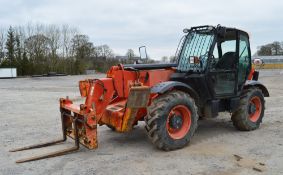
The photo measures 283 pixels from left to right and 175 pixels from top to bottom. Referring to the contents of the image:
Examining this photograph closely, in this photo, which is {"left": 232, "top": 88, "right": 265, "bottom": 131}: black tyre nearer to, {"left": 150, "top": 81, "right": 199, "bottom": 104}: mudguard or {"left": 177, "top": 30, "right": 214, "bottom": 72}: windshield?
{"left": 150, "top": 81, "right": 199, "bottom": 104}: mudguard

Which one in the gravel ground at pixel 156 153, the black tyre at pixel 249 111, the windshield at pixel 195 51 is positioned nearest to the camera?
A: the gravel ground at pixel 156 153

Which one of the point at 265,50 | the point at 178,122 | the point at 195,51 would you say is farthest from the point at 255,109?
the point at 265,50

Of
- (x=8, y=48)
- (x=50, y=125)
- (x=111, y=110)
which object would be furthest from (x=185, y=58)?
(x=8, y=48)

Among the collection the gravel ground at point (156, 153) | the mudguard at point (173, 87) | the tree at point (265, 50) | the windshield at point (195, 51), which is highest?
the tree at point (265, 50)

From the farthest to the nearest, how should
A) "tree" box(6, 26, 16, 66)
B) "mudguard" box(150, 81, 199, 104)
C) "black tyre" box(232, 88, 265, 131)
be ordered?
"tree" box(6, 26, 16, 66)
"black tyre" box(232, 88, 265, 131)
"mudguard" box(150, 81, 199, 104)

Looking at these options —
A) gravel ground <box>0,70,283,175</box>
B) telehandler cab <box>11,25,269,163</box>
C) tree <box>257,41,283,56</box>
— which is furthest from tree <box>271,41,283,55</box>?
telehandler cab <box>11,25,269,163</box>

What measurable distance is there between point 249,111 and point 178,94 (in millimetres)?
2438

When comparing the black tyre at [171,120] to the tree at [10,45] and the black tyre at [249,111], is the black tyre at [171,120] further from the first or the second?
the tree at [10,45]

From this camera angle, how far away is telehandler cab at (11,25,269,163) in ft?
22.8

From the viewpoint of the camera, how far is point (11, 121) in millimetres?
11047

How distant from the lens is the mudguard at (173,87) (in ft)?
23.2

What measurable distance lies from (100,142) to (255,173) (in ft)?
11.0

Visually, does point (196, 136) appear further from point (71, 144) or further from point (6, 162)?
point (6, 162)


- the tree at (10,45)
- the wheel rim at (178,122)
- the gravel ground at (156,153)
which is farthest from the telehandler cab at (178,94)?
the tree at (10,45)
